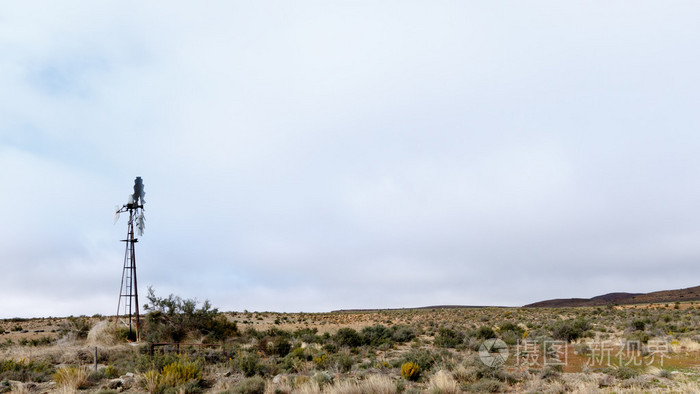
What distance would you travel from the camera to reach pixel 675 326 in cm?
2677

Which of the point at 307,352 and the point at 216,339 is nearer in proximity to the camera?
the point at 307,352

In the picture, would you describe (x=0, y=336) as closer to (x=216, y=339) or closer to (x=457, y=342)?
(x=216, y=339)

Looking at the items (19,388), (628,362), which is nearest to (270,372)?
(19,388)

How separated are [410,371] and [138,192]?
18.1 metres

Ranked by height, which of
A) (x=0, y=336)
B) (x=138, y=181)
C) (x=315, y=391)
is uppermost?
(x=138, y=181)

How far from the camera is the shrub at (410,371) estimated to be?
14.1 m

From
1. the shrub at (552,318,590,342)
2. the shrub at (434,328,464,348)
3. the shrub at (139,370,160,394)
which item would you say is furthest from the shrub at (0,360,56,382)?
the shrub at (552,318,590,342)

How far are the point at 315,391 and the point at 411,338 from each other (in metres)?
16.5

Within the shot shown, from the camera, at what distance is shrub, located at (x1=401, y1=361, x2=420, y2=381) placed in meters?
14.1

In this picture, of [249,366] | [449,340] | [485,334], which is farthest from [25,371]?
[485,334]

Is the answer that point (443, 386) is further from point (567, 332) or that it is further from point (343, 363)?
point (567, 332)

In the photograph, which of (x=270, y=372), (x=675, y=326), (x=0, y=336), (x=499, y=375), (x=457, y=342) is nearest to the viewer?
(x=499, y=375)

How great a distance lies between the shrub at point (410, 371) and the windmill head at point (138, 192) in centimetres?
1752

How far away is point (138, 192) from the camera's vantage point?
82.0 feet
